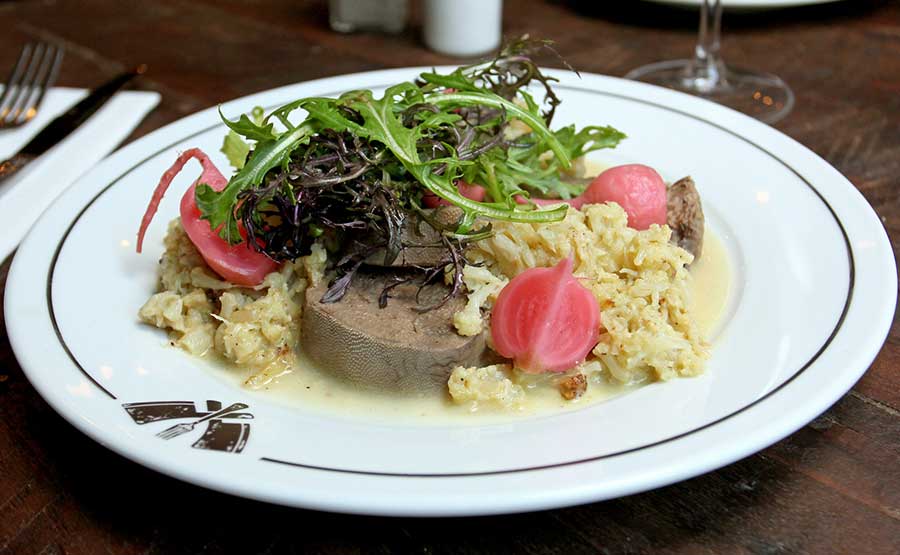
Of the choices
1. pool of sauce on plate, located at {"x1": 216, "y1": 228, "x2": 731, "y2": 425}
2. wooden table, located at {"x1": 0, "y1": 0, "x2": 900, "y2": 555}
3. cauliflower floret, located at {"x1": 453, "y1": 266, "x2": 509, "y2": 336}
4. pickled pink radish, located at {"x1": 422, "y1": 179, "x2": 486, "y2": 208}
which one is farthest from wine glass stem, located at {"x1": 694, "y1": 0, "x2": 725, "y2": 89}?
cauliflower floret, located at {"x1": 453, "y1": 266, "x2": 509, "y2": 336}

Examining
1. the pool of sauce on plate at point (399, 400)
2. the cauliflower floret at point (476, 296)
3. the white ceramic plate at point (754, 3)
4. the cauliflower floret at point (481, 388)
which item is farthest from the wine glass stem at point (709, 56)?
the cauliflower floret at point (481, 388)

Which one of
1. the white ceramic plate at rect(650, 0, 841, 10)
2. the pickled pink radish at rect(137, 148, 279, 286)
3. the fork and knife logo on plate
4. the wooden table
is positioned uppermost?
the white ceramic plate at rect(650, 0, 841, 10)

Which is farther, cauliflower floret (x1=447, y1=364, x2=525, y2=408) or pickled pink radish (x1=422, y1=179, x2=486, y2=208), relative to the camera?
pickled pink radish (x1=422, y1=179, x2=486, y2=208)

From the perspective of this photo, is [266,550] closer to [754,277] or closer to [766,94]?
[754,277]

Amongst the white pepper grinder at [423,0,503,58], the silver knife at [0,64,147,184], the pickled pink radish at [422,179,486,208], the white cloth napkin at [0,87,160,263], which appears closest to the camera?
the pickled pink radish at [422,179,486,208]

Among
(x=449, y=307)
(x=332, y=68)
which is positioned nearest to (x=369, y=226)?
(x=449, y=307)

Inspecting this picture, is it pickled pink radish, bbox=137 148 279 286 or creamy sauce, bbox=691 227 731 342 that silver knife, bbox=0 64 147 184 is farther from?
creamy sauce, bbox=691 227 731 342

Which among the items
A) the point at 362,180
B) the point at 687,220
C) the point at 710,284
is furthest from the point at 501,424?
the point at 687,220

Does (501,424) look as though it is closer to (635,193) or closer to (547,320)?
(547,320)
